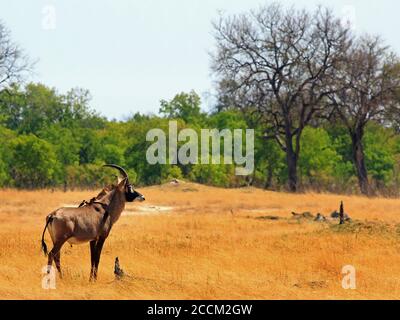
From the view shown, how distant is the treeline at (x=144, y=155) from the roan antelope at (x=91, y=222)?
44082mm

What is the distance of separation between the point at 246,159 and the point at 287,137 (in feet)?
54.2

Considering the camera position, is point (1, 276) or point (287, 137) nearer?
point (1, 276)

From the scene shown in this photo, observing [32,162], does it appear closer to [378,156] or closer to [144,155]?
[144,155]

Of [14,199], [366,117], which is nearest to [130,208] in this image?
[14,199]

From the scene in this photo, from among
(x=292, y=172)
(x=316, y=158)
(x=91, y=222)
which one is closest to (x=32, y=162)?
(x=292, y=172)

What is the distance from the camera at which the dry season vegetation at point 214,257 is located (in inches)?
577

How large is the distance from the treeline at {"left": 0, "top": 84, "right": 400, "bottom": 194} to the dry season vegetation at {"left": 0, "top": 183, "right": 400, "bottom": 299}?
28149 mm

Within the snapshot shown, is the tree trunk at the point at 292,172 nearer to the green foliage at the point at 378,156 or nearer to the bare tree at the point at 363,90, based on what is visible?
the bare tree at the point at 363,90

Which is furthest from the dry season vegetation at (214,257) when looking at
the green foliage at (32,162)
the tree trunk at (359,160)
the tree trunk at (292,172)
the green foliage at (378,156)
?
the green foliage at (378,156)

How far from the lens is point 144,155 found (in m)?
70.5

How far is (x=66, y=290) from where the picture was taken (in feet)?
46.1

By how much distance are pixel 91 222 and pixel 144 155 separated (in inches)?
2148
